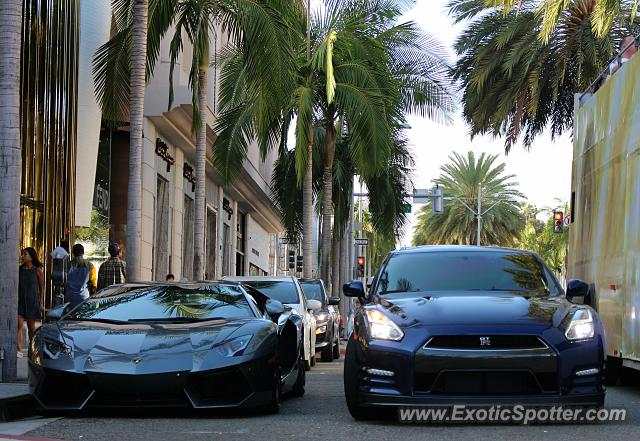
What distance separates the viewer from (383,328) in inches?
324

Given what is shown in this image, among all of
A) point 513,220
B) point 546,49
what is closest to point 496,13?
point 546,49

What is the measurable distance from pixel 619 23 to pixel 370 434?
2057cm

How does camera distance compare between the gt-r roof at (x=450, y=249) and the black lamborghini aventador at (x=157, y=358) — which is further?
the gt-r roof at (x=450, y=249)

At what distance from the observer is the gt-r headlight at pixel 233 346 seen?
27.9 feet

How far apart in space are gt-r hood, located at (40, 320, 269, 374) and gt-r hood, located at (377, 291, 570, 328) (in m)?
1.30

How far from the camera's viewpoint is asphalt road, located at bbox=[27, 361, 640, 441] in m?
7.52

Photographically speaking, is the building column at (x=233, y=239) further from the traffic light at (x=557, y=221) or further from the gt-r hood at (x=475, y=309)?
the gt-r hood at (x=475, y=309)

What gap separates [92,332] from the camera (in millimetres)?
8734

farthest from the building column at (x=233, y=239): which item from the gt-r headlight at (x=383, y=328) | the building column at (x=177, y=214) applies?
the gt-r headlight at (x=383, y=328)

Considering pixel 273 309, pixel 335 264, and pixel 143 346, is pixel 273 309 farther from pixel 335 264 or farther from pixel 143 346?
pixel 335 264

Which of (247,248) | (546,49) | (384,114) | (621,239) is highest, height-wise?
(546,49)

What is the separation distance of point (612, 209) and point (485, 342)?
4372 mm

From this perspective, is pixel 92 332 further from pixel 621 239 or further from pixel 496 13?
pixel 496 13

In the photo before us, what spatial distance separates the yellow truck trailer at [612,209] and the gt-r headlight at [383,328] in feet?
10.9
